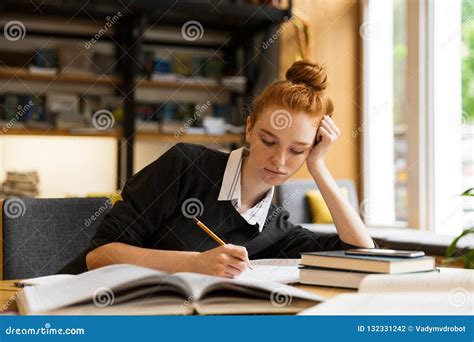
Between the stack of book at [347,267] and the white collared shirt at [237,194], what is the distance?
47 centimetres

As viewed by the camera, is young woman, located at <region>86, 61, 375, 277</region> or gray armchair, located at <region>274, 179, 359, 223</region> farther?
gray armchair, located at <region>274, 179, 359, 223</region>

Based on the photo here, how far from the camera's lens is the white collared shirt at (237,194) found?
1900 millimetres

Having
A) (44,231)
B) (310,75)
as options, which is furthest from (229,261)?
(44,231)

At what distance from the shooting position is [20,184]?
500 cm

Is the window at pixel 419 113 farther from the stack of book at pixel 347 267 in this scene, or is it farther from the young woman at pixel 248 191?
the stack of book at pixel 347 267

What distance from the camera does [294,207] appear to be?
5.02 metres

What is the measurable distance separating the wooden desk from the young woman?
243 mm

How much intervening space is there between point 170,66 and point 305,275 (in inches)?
171

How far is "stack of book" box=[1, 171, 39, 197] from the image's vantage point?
491 cm

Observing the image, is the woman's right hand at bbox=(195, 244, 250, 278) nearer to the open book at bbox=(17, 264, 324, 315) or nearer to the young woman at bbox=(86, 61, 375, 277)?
the open book at bbox=(17, 264, 324, 315)

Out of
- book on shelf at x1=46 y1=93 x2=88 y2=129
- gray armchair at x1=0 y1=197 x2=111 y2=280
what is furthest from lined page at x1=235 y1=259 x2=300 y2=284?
book on shelf at x1=46 y1=93 x2=88 y2=129

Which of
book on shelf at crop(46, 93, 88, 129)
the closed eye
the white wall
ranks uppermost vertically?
book on shelf at crop(46, 93, 88, 129)
